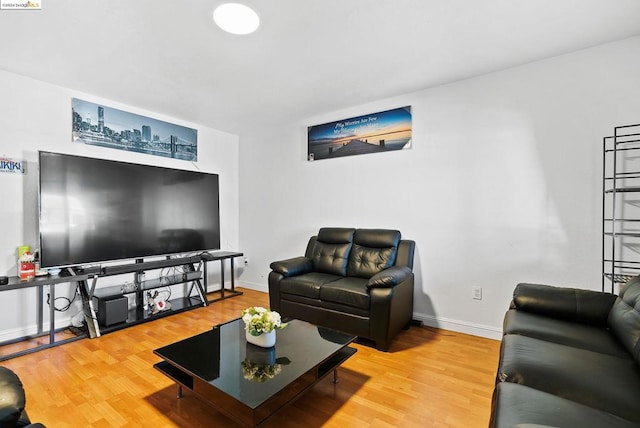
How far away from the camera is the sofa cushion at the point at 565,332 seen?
5.16ft

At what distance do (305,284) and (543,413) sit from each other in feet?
7.11

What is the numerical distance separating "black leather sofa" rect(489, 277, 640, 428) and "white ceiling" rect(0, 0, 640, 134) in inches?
74.0

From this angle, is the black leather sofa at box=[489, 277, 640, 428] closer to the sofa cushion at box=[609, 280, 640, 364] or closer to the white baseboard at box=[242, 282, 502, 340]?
the sofa cushion at box=[609, 280, 640, 364]

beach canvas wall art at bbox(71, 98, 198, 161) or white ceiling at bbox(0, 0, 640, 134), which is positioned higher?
white ceiling at bbox(0, 0, 640, 134)

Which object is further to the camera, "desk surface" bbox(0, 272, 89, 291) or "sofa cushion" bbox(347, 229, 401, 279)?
"sofa cushion" bbox(347, 229, 401, 279)

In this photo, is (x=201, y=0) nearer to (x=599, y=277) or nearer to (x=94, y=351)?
(x=94, y=351)

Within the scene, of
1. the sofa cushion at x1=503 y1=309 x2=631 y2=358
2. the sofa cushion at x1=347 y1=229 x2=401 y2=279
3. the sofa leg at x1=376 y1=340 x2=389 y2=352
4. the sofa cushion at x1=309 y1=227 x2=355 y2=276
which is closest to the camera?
the sofa cushion at x1=503 y1=309 x2=631 y2=358

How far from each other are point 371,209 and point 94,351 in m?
3.06

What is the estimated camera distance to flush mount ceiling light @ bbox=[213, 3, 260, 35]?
75.0 inches

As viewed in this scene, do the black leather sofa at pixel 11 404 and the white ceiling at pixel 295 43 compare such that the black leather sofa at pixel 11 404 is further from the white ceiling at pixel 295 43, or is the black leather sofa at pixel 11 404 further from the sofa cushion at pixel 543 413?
the white ceiling at pixel 295 43

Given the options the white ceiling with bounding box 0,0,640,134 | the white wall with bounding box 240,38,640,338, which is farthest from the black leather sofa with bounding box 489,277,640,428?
the white ceiling with bounding box 0,0,640,134

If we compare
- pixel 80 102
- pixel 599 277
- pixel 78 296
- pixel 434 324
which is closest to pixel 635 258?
pixel 599 277

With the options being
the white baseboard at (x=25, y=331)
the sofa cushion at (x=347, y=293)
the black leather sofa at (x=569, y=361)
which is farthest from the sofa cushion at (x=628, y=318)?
the white baseboard at (x=25, y=331)

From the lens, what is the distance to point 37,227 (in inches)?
116
